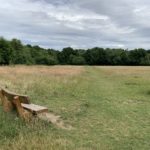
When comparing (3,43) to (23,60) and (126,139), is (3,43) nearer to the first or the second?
(23,60)

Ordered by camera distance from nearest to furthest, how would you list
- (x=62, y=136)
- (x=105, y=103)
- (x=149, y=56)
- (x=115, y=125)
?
(x=62, y=136), (x=115, y=125), (x=105, y=103), (x=149, y=56)

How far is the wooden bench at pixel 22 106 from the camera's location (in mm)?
6734

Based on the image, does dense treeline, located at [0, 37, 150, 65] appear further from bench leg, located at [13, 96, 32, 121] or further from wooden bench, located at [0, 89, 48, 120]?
bench leg, located at [13, 96, 32, 121]

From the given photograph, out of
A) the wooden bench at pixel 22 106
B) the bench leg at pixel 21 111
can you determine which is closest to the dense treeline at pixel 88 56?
the wooden bench at pixel 22 106

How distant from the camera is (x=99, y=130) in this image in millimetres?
6719

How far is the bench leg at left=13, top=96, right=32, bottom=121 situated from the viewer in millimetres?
6660

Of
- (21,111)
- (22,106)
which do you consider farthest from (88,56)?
(21,111)

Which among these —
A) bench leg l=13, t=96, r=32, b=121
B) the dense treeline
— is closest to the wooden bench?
bench leg l=13, t=96, r=32, b=121

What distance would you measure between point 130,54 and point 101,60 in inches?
399

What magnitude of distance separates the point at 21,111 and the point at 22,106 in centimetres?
19

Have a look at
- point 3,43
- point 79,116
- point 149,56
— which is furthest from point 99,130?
point 149,56

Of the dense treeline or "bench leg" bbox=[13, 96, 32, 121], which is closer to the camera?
"bench leg" bbox=[13, 96, 32, 121]

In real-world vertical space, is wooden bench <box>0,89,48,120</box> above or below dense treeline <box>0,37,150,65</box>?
below

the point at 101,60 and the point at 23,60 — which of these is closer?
the point at 23,60
